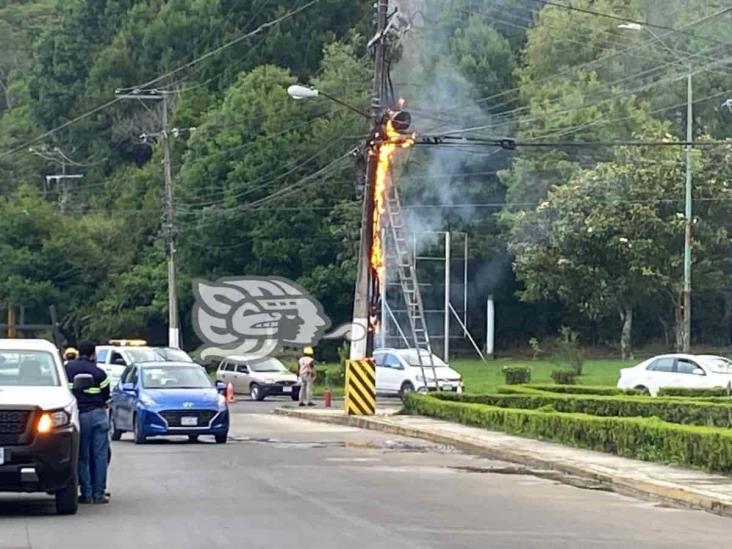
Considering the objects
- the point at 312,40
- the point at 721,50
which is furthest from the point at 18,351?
the point at 312,40

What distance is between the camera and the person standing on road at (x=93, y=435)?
1716 cm

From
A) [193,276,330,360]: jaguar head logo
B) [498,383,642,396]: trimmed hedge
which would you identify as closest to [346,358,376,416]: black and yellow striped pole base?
[498,383,642,396]: trimmed hedge

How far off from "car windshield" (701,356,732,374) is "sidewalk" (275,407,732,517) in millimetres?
9270

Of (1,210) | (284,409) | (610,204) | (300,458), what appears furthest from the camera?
(1,210)

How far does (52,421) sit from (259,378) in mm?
36545

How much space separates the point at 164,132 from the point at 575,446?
33303mm

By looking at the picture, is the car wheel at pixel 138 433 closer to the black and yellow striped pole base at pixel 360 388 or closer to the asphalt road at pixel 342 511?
the asphalt road at pixel 342 511

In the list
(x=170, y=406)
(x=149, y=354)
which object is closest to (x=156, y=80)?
(x=149, y=354)

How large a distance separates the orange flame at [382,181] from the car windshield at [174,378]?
7.23 meters

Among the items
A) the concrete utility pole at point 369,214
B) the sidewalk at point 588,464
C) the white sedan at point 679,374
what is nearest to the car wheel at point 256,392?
the white sedan at point 679,374

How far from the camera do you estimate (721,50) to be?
7112 centimetres

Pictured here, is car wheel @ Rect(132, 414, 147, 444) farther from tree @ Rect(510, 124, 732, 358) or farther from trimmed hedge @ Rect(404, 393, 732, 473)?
tree @ Rect(510, 124, 732, 358)

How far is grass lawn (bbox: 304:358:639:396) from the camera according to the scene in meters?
52.8

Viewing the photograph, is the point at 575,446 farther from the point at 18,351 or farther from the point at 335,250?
the point at 335,250
